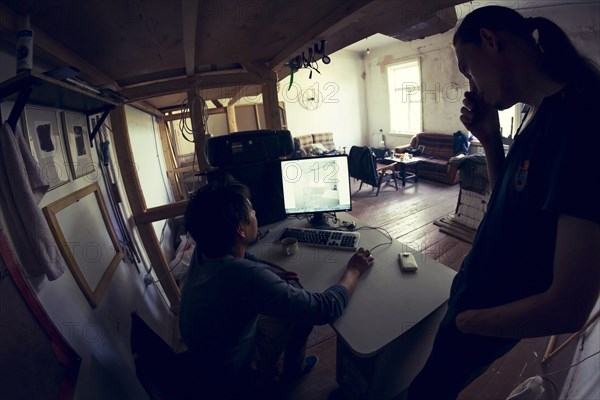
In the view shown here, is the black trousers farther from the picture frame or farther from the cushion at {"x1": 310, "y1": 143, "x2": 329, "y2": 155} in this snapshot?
the cushion at {"x1": 310, "y1": 143, "x2": 329, "y2": 155}

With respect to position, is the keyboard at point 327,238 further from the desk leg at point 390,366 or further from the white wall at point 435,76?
the white wall at point 435,76

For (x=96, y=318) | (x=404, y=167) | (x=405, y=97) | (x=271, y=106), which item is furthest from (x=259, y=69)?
(x=405, y=97)

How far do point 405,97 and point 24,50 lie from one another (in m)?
7.78

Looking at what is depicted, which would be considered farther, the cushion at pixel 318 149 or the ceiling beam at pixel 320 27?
the cushion at pixel 318 149

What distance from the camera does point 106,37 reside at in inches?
43.9

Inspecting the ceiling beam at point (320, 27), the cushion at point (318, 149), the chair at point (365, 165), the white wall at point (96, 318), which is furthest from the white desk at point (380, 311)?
the cushion at point (318, 149)

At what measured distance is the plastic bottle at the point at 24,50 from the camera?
0.83 meters

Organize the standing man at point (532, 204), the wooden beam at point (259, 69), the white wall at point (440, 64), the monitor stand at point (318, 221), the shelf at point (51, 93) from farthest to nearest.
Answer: the white wall at point (440, 64)
the wooden beam at point (259, 69)
the monitor stand at point (318, 221)
the shelf at point (51, 93)
the standing man at point (532, 204)

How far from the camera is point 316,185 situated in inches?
69.5

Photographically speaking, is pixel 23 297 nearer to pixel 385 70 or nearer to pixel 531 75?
pixel 531 75

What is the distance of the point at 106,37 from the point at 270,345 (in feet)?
4.95

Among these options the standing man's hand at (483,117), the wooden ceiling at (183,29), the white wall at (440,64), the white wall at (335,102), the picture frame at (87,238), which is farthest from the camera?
the white wall at (335,102)

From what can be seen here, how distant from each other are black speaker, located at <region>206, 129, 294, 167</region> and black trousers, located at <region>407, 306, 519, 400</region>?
1313mm

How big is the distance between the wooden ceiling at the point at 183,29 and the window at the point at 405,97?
599cm
